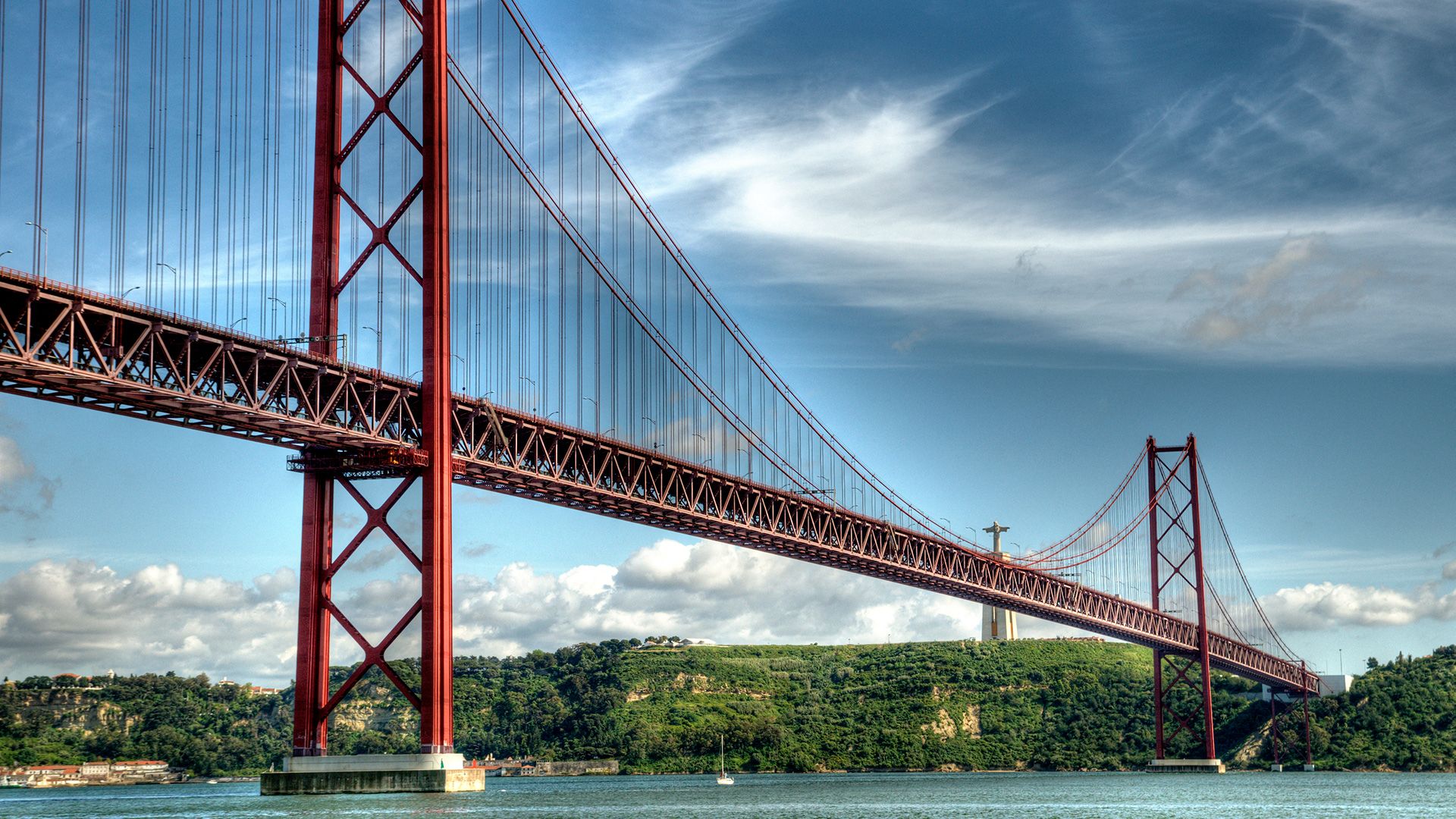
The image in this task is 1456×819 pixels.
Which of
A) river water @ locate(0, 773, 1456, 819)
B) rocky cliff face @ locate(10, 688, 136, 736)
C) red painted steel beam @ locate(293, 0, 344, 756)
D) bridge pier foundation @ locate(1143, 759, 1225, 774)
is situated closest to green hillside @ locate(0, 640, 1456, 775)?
rocky cliff face @ locate(10, 688, 136, 736)

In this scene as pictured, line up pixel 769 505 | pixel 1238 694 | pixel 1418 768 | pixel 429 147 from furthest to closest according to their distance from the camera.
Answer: pixel 1238 694
pixel 1418 768
pixel 769 505
pixel 429 147

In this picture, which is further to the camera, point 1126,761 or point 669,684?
point 669,684

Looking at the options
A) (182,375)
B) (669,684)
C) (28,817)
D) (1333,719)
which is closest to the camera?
(182,375)

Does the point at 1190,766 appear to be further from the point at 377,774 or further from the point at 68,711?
the point at 68,711

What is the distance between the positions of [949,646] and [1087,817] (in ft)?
329

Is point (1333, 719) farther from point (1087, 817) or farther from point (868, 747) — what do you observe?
point (1087, 817)

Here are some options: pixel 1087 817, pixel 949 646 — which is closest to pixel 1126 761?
pixel 949 646

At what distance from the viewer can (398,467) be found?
47.1 m

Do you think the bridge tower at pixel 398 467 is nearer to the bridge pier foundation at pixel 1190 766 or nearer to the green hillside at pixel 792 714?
the green hillside at pixel 792 714

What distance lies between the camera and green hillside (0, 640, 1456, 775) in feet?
389

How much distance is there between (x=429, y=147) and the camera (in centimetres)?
4934

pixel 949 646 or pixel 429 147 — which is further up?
pixel 429 147

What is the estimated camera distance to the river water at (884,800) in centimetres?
5066

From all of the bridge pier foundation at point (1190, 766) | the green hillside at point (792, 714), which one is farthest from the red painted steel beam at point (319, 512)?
the bridge pier foundation at point (1190, 766)
